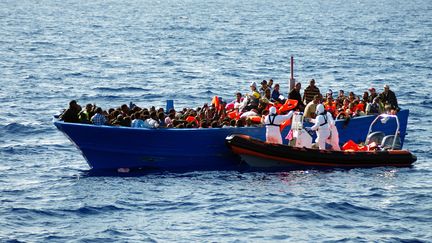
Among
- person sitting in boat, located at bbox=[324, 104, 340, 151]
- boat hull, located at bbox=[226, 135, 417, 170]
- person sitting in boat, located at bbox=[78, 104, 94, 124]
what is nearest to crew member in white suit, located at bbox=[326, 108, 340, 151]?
person sitting in boat, located at bbox=[324, 104, 340, 151]

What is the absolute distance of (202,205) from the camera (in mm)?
26969

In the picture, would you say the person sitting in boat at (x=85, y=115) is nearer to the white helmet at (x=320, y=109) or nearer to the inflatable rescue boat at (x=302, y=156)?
the inflatable rescue boat at (x=302, y=156)

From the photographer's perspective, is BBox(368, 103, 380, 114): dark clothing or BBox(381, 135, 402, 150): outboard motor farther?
BBox(368, 103, 380, 114): dark clothing

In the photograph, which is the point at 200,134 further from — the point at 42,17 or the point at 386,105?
the point at 42,17

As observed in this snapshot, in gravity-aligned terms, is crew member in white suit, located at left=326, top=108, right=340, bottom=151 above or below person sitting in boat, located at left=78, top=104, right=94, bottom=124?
below

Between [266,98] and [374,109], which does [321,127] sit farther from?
[374,109]

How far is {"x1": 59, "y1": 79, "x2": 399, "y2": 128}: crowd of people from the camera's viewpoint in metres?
30.4

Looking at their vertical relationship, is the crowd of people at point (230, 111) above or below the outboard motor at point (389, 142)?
above

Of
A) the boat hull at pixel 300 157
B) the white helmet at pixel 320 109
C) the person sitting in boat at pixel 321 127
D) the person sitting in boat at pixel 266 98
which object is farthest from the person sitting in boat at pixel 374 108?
the white helmet at pixel 320 109

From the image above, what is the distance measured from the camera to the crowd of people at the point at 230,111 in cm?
3042

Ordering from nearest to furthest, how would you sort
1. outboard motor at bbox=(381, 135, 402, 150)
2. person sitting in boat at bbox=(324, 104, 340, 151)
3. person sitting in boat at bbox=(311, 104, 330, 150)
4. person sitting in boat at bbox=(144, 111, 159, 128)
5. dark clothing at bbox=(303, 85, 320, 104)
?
1. person sitting in boat at bbox=(144, 111, 159, 128)
2. person sitting in boat at bbox=(311, 104, 330, 150)
3. person sitting in boat at bbox=(324, 104, 340, 151)
4. outboard motor at bbox=(381, 135, 402, 150)
5. dark clothing at bbox=(303, 85, 320, 104)

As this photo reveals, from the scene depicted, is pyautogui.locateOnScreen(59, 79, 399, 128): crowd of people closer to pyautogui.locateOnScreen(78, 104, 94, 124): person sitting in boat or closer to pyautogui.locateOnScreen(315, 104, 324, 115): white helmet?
pyautogui.locateOnScreen(78, 104, 94, 124): person sitting in boat

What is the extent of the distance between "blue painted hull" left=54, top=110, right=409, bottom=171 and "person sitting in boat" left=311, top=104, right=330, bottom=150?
5.63 ft

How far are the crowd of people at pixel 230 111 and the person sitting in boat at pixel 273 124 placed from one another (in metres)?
0.97
